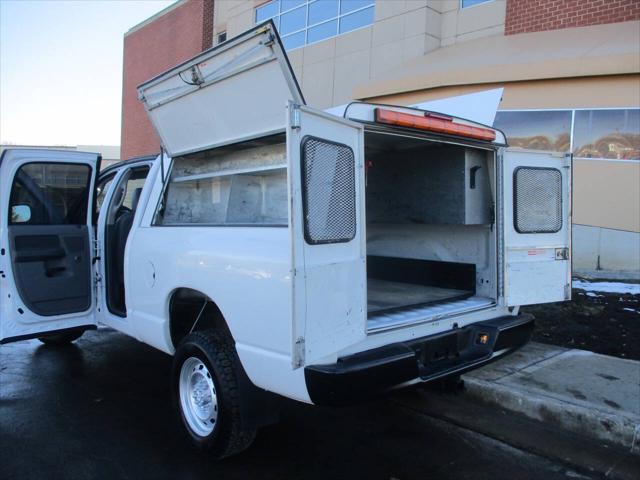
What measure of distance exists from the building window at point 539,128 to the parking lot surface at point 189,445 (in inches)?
300

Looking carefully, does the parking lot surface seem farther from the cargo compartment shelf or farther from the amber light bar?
the amber light bar

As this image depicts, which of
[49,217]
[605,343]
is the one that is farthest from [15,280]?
[605,343]

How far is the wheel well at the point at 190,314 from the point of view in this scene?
394 centimetres

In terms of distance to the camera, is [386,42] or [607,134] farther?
[386,42]

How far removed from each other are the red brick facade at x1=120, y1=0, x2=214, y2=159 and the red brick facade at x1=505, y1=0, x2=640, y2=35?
43.3 feet

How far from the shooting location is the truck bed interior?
4375mm

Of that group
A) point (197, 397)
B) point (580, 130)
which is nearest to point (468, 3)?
point (580, 130)

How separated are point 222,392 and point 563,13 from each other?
11.0m

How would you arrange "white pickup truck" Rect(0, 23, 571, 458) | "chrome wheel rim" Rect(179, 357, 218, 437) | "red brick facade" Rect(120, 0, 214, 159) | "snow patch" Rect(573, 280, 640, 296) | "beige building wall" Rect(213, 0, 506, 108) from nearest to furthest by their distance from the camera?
"white pickup truck" Rect(0, 23, 571, 458) → "chrome wheel rim" Rect(179, 357, 218, 437) → "snow patch" Rect(573, 280, 640, 296) → "beige building wall" Rect(213, 0, 506, 108) → "red brick facade" Rect(120, 0, 214, 159)

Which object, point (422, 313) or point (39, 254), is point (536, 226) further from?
point (39, 254)

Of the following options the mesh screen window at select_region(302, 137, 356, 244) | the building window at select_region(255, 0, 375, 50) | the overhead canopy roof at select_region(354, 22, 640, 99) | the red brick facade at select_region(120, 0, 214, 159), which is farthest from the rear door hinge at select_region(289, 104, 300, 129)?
the red brick facade at select_region(120, 0, 214, 159)

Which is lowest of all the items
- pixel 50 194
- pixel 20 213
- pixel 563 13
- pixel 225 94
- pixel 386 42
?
pixel 20 213

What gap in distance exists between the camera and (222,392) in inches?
134

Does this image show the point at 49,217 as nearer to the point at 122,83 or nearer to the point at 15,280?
the point at 15,280
